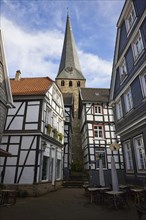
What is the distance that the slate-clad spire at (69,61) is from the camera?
115ft

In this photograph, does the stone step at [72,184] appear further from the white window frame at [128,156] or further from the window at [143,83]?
the window at [143,83]

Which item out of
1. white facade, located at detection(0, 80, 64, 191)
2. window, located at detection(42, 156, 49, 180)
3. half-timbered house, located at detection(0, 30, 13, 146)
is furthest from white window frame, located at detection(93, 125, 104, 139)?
half-timbered house, located at detection(0, 30, 13, 146)

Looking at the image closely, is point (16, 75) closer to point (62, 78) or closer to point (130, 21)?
point (130, 21)

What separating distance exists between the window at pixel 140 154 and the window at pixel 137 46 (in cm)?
448

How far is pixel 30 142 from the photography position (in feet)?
36.7

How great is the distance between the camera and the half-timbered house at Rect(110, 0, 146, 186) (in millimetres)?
8375

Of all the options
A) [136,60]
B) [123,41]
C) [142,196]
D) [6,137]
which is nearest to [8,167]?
[6,137]

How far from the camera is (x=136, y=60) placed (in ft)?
29.3

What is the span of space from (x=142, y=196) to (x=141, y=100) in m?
4.43

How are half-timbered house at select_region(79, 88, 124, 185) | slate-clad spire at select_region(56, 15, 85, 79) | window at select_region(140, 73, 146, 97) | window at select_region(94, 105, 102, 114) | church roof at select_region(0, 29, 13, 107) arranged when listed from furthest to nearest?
slate-clad spire at select_region(56, 15, 85, 79), window at select_region(94, 105, 102, 114), half-timbered house at select_region(79, 88, 124, 185), church roof at select_region(0, 29, 13, 107), window at select_region(140, 73, 146, 97)

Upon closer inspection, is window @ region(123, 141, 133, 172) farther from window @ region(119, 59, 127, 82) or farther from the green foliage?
the green foliage

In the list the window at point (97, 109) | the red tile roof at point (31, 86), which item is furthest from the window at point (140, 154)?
the window at point (97, 109)

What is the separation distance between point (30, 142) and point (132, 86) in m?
7.42

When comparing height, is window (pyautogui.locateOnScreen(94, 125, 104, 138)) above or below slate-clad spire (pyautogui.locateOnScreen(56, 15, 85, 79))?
below
